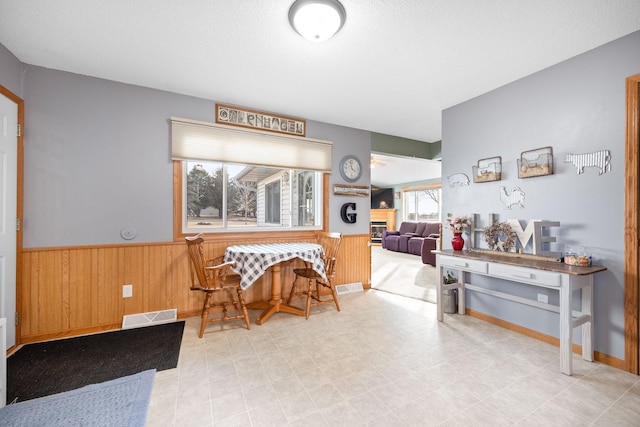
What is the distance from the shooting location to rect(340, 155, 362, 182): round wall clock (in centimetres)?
426

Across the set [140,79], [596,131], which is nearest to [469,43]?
[596,131]

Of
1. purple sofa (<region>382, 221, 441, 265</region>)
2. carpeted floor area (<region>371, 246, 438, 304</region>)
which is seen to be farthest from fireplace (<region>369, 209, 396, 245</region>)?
carpeted floor area (<region>371, 246, 438, 304</region>)

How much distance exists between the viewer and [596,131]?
2295 mm

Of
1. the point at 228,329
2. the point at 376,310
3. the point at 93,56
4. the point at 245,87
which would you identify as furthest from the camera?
the point at 376,310

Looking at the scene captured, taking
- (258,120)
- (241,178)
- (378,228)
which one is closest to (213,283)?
(241,178)

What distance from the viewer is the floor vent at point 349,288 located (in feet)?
13.5

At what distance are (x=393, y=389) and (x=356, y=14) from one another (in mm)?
2592

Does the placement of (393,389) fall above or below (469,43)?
below

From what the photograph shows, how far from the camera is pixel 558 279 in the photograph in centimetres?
210

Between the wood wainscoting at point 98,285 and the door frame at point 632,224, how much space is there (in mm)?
3760

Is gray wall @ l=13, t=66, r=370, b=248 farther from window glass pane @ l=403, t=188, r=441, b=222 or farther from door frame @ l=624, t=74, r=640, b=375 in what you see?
window glass pane @ l=403, t=188, r=441, b=222

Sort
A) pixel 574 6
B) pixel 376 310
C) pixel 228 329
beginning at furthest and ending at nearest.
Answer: pixel 376 310, pixel 228 329, pixel 574 6

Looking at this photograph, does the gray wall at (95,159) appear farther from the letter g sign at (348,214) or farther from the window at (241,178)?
the letter g sign at (348,214)

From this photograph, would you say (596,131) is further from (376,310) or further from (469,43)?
(376,310)
